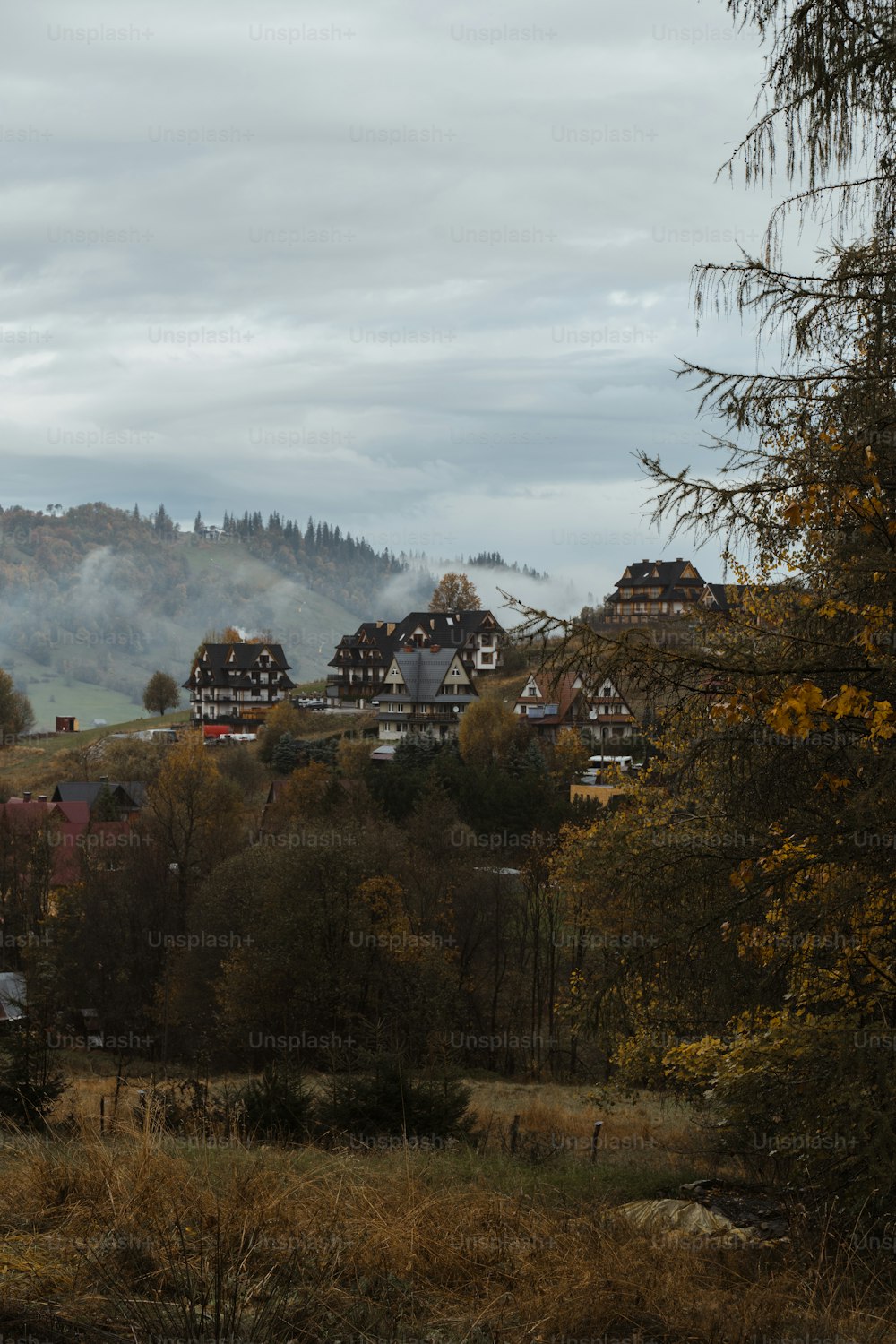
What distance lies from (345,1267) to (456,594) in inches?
4871

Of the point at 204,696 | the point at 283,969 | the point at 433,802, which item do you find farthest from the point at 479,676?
the point at 283,969

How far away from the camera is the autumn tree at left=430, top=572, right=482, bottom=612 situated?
416 ft

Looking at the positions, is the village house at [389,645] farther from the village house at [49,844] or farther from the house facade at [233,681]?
the village house at [49,844]

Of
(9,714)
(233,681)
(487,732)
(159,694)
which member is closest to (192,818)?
(487,732)

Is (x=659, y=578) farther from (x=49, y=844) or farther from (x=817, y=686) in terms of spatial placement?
(x=817, y=686)

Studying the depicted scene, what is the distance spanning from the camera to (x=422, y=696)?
9088cm

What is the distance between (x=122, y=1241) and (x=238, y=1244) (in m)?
0.52

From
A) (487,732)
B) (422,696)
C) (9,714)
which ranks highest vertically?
(422,696)

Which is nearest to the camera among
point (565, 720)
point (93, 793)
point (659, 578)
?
point (93, 793)

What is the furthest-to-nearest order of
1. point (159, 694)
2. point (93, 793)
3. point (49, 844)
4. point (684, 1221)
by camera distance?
point (159, 694) < point (93, 793) < point (49, 844) < point (684, 1221)

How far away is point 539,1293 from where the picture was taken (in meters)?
5.27

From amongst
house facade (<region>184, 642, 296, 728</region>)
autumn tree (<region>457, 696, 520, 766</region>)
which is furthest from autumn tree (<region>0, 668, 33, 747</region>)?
autumn tree (<region>457, 696, 520, 766</region>)

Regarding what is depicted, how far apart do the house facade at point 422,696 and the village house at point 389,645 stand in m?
17.4

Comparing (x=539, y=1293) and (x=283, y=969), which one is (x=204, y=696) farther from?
(x=539, y=1293)
